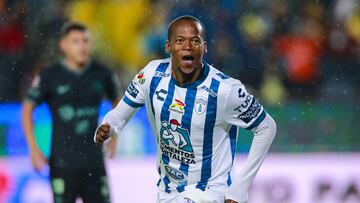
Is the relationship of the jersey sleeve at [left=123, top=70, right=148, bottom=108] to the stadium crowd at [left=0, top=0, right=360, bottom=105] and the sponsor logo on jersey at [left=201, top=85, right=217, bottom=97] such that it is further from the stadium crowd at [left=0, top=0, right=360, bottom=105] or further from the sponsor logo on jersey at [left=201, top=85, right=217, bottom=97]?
the stadium crowd at [left=0, top=0, right=360, bottom=105]

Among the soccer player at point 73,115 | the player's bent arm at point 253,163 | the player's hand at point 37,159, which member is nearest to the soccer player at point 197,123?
the player's bent arm at point 253,163

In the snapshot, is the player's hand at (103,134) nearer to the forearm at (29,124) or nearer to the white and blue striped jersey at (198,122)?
the white and blue striped jersey at (198,122)

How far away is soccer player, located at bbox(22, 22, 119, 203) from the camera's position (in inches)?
308

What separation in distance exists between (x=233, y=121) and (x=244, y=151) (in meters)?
3.42

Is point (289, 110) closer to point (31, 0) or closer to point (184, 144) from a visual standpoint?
point (31, 0)

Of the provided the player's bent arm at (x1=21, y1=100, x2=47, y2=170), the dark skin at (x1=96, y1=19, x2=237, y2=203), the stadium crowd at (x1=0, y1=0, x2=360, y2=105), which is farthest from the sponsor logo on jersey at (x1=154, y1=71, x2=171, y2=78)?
the stadium crowd at (x1=0, y1=0, x2=360, y2=105)

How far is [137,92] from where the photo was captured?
5.71 metres

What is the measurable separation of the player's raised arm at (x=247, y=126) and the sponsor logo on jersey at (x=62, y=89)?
2629 millimetres

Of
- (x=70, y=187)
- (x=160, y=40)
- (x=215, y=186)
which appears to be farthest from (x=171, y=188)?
(x=160, y=40)

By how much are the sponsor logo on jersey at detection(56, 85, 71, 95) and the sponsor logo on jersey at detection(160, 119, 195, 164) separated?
7.95 feet

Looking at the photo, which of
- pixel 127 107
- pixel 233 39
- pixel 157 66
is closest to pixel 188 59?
pixel 157 66

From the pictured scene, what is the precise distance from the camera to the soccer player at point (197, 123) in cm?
543

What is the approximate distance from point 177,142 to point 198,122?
17 centimetres

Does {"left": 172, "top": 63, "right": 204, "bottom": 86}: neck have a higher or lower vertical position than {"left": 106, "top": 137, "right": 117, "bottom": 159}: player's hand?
higher
